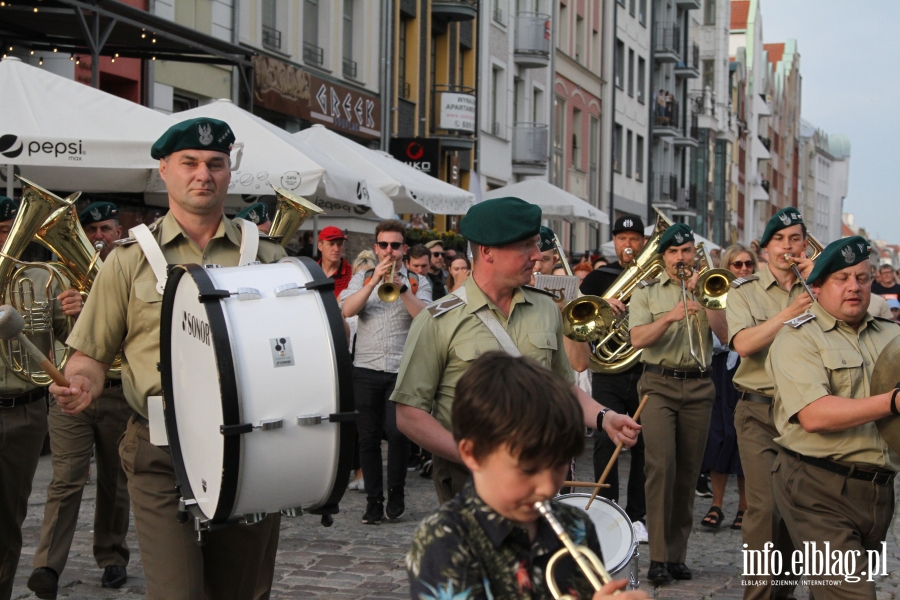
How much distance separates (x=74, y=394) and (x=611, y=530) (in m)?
1.93

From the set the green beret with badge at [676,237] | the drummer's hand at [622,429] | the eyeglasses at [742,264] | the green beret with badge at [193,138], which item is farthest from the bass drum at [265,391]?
the eyeglasses at [742,264]

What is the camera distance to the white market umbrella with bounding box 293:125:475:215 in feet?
42.8

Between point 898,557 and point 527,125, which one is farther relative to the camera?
point 527,125

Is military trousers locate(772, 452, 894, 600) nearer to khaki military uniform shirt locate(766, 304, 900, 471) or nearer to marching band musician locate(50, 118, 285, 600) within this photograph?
khaki military uniform shirt locate(766, 304, 900, 471)

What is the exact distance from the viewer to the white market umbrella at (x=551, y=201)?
837 inches

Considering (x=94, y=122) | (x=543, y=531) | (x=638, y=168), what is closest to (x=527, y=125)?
(x=638, y=168)

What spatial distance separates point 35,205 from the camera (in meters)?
6.32

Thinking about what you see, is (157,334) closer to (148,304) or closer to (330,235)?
(148,304)

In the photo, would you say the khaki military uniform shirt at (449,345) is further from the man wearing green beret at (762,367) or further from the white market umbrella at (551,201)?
the white market umbrella at (551,201)

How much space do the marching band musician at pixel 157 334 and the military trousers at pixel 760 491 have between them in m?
2.88

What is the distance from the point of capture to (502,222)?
438cm

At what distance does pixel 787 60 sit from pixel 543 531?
116613mm

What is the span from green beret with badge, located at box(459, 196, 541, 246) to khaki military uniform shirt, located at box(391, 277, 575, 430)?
262 mm

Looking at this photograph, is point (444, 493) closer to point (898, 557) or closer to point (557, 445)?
point (557, 445)
